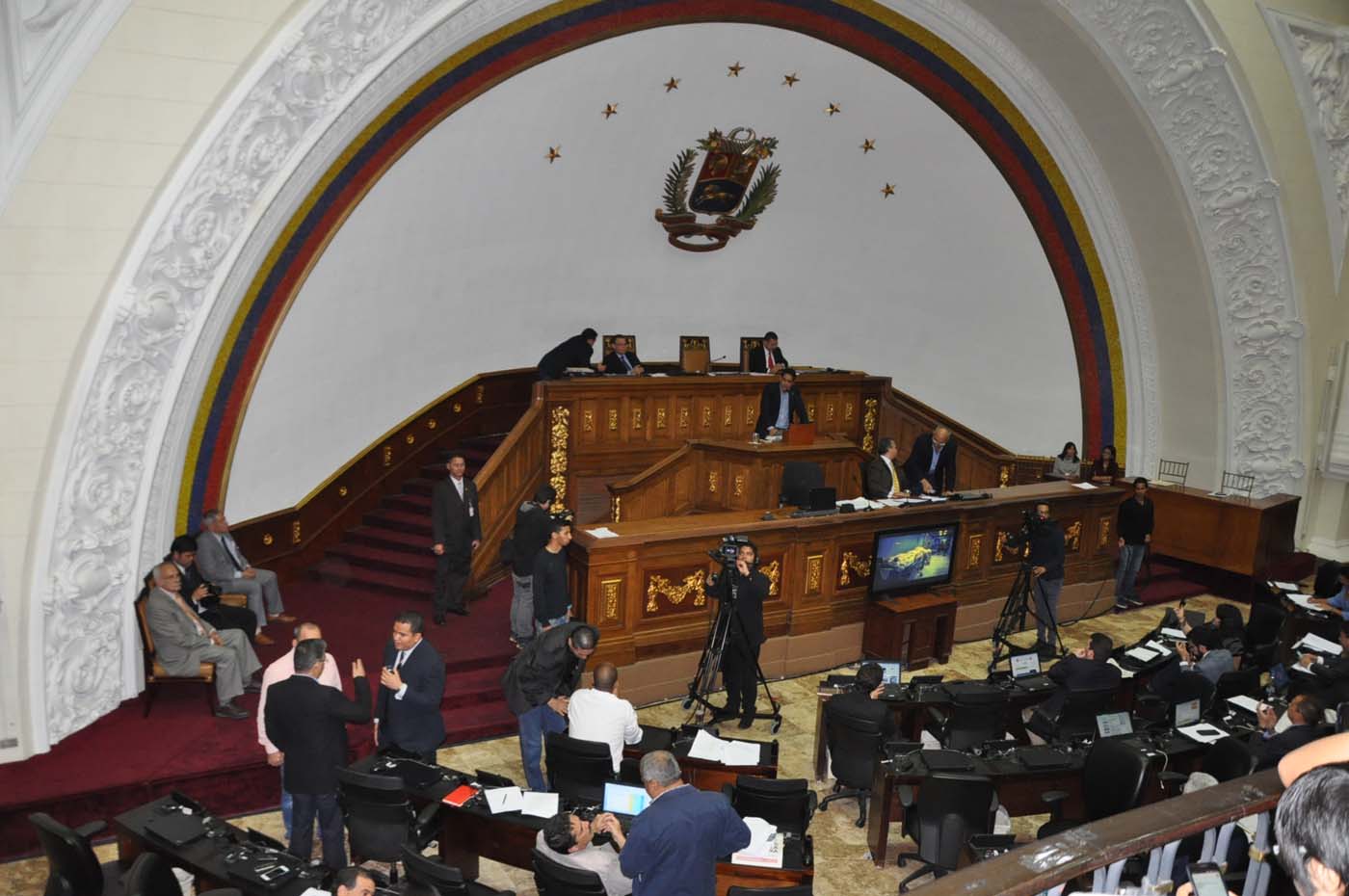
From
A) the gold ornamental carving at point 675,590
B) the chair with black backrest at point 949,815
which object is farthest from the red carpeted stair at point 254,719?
the chair with black backrest at point 949,815

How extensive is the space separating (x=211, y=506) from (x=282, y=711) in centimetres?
359

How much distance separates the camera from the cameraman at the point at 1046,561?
8875mm

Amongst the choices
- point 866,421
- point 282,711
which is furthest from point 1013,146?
point 282,711

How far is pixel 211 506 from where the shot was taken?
802 cm

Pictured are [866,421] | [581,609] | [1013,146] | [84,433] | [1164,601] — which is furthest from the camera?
→ [866,421]

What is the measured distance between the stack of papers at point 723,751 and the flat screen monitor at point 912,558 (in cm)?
326

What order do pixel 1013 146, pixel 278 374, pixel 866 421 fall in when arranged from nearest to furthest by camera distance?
pixel 278 374
pixel 1013 146
pixel 866 421

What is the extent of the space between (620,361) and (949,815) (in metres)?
7.32

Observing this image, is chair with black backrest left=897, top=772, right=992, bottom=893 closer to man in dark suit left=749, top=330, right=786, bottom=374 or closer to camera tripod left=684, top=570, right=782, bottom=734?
camera tripod left=684, top=570, right=782, bottom=734

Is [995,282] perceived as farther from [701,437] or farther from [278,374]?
[278,374]

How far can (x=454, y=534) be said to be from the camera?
27.2 feet

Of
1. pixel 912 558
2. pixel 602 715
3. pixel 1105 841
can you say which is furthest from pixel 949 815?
pixel 912 558

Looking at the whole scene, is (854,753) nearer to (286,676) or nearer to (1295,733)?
(1295,733)

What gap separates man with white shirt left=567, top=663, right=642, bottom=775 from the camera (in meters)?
5.34
